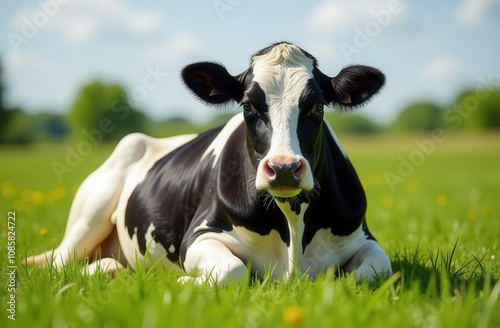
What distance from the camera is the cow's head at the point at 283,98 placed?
376cm

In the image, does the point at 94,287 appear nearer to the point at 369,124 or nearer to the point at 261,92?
the point at 261,92

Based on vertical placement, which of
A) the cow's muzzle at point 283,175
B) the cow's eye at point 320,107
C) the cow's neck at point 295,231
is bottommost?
the cow's neck at point 295,231

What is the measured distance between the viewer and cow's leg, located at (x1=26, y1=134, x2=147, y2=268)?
604cm

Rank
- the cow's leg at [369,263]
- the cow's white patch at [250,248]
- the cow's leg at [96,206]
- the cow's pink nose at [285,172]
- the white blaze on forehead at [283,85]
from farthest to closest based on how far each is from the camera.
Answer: the cow's leg at [96,206]
the cow's white patch at [250,248]
the cow's leg at [369,263]
the white blaze on forehead at [283,85]
the cow's pink nose at [285,172]

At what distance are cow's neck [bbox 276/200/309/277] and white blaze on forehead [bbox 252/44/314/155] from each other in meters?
0.63

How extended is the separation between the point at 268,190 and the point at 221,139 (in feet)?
5.18

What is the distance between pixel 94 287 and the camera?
3.64m

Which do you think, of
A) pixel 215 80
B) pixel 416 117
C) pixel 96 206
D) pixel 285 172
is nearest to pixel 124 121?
pixel 416 117

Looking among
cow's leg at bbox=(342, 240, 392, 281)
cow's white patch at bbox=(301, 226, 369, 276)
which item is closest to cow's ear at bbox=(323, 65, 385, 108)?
cow's white patch at bbox=(301, 226, 369, 276)

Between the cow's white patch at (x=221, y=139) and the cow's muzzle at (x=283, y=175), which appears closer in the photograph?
the cow's muzzle at (x=283, y=175)

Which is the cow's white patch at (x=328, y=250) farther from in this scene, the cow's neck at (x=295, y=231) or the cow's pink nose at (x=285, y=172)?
the cow's pink nose at (x=285, y=172)

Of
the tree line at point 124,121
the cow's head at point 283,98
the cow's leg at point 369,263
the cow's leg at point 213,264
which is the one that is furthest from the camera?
the tree line at point 124,121

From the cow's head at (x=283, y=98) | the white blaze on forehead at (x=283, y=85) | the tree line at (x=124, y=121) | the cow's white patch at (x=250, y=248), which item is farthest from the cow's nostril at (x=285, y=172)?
the tree line at (x=124, y=121)

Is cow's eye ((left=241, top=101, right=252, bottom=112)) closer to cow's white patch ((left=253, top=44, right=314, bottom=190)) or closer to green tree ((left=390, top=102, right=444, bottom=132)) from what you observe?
cow's white patch ((left=253, top=44, right=314, bottom=190))
